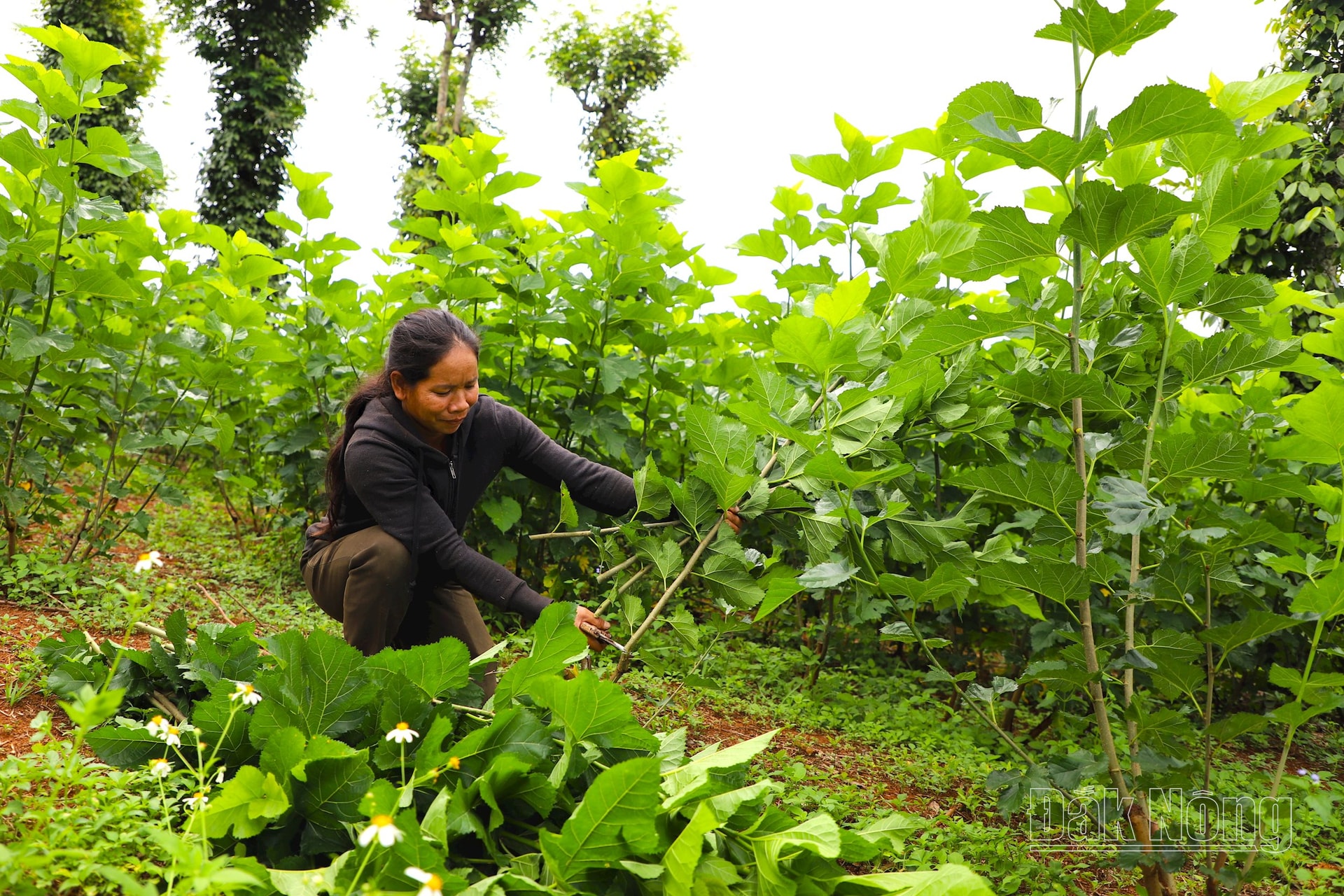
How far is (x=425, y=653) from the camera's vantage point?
1.83 m

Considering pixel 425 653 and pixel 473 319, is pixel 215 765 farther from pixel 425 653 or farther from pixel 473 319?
pixel 473 319

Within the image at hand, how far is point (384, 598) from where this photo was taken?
2.60m

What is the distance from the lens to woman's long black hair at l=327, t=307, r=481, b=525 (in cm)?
259

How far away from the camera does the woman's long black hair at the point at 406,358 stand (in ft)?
8.51

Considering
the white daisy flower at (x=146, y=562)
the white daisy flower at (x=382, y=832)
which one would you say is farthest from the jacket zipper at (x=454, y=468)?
the white daisy flower at (x=382, y=832)

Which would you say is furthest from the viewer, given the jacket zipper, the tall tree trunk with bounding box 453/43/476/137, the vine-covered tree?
the tall tree trunk with bounding box 453/43/476/137

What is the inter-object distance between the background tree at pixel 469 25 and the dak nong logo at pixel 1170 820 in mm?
18908

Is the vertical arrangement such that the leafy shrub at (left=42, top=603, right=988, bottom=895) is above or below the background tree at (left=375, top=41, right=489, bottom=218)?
below

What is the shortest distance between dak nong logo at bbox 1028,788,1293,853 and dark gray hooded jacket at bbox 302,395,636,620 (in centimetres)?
143

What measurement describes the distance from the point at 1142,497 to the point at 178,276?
3566 mm

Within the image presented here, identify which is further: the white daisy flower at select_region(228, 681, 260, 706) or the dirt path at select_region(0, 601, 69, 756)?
the dirt path at select_region(0, 601, 69, 756)

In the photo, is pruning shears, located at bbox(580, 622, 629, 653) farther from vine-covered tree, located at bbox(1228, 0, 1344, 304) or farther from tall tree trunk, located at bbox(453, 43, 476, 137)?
tall tree trunk, located at bbox(453, 43, 476, 137)

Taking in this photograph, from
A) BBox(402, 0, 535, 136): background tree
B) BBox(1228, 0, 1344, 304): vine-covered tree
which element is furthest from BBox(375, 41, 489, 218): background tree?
BBox(1228, 0, 1344, 304): vine-covered tree

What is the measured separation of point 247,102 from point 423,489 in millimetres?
17831
